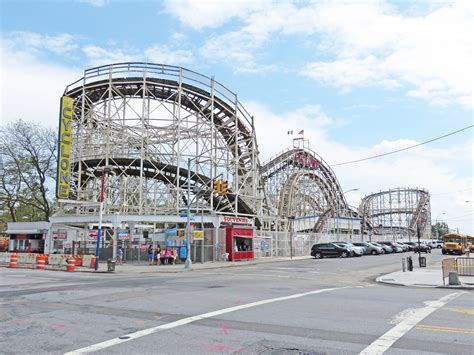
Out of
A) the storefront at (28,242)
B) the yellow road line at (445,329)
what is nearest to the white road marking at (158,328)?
the yellow road line at (445,329)

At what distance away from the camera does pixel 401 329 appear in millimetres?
8117

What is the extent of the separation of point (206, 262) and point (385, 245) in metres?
31.6

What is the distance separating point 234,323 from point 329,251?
36.7 meters

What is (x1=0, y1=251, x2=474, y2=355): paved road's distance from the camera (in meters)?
6.89

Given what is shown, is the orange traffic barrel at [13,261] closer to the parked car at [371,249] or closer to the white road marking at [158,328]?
the white road marking at [158,328]

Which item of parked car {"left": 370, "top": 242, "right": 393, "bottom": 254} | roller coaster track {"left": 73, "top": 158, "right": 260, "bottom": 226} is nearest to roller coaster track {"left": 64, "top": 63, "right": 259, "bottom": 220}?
roller coaster track {"left": 73, "top": 158, "right": 260, "bottom": 226}

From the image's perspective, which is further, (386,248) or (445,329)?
(386,248)

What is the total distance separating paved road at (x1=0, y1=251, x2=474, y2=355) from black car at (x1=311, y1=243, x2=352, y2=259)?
98.7 feet

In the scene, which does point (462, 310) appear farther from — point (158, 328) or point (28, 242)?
point (28, 242)

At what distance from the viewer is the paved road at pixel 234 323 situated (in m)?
6.89

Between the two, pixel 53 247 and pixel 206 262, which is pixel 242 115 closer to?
pixel 206 262

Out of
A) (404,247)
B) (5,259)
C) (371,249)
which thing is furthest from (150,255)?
(404,247)

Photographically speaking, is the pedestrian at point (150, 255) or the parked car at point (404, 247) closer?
the pedestrian at point (150, 255)

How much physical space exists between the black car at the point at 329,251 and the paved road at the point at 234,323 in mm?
30095
